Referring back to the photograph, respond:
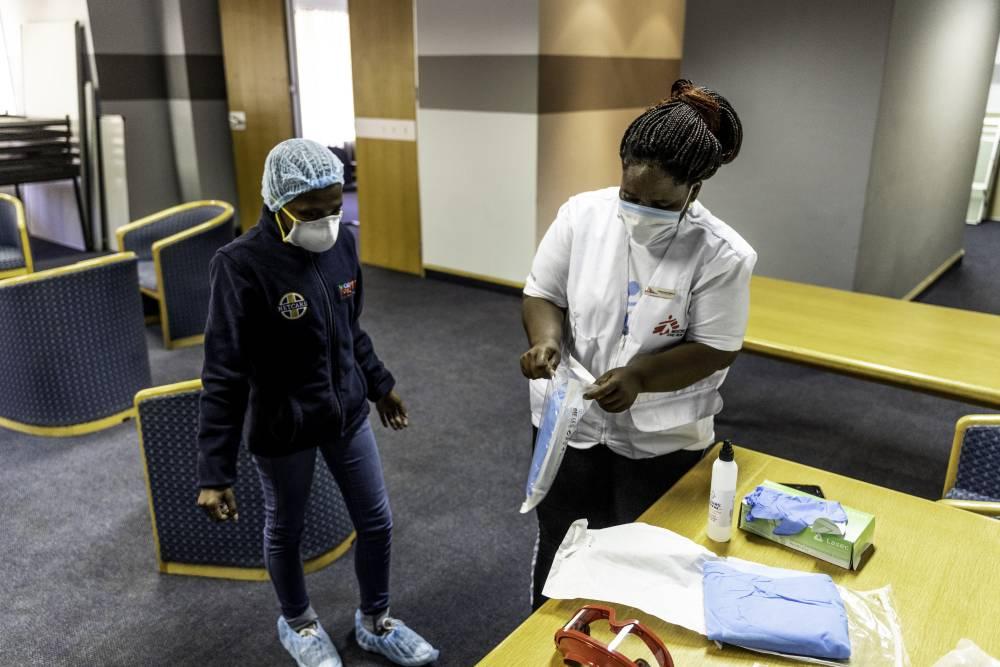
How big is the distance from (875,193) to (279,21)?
4602 mm

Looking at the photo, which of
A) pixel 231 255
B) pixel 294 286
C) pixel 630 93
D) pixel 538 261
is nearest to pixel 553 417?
pixel 538 261

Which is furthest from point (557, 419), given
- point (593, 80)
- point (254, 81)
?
point (254, 81)

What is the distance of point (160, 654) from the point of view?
203cm

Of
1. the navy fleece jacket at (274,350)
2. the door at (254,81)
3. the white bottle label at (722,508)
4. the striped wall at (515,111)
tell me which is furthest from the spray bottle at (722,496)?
the door at (254,81)

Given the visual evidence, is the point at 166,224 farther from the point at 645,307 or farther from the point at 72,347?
the point at 645,307

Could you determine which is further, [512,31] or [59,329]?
[512,31]

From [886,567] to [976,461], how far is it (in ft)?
A: 2.90

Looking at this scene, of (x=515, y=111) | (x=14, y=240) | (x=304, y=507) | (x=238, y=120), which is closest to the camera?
(x=304, y=507)

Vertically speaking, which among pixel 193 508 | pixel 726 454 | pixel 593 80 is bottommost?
pixel 193 508

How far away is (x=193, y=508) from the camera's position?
228 cm

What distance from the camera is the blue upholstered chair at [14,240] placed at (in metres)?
4.11

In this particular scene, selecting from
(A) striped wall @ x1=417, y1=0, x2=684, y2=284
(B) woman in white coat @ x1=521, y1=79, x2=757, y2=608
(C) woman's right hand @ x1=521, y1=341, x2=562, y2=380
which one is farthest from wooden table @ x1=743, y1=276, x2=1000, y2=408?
(A) striped wall @ x1=417, y1=0, x2=684, y2=284

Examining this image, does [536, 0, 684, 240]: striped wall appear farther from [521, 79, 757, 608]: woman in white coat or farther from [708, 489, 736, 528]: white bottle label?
[708, 489, 736, 528]: white bottle label

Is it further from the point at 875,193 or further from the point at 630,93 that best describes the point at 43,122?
the point at 875,193
